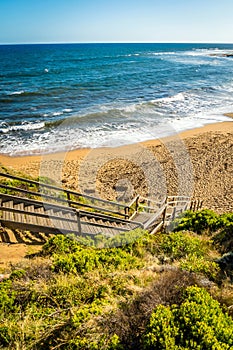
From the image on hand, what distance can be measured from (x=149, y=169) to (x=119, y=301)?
39.4ft

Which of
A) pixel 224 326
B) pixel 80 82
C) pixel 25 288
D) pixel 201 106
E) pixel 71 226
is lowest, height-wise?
pixel 71 226

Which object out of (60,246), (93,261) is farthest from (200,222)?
(60,246)

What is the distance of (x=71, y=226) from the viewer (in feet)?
25.6

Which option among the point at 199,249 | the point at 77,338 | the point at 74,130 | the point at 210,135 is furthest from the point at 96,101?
the point at 77,338

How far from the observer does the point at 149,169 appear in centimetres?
1570

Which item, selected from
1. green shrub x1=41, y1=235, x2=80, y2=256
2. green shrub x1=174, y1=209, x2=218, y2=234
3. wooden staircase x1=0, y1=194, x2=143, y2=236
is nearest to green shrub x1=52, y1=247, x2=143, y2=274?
green shrub x1=41, y1=235, x2=80, y2=256

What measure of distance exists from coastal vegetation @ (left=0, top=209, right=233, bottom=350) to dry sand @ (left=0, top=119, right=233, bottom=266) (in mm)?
7243

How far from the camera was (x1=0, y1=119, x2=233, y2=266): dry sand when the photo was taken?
13531mm

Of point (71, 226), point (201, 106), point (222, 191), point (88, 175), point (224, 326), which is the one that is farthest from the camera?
point (201, 106)

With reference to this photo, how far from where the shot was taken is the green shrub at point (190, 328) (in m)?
2.98

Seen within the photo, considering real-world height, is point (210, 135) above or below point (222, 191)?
above

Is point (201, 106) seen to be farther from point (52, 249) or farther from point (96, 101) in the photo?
point (52, 249)

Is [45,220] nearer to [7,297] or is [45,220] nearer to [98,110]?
[7,297]

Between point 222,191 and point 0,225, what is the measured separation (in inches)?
422
